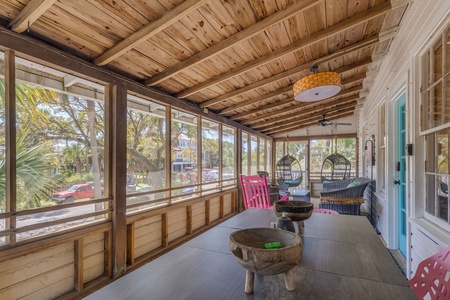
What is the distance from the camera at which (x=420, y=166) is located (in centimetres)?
192

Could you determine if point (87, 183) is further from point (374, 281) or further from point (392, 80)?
point (392, 80)

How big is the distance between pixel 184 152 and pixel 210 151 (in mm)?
954

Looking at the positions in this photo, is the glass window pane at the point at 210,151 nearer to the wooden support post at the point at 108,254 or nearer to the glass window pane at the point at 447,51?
the wooden support post at the point at 108,254

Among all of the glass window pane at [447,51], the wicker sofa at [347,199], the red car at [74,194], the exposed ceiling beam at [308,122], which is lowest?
the wicker sofa at [347,199]

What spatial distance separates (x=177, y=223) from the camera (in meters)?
3.66

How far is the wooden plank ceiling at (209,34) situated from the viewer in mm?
1790

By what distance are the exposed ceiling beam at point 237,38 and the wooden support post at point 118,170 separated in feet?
1.75

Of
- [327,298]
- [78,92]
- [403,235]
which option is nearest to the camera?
[327,298]

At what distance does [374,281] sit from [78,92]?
2.74 meters

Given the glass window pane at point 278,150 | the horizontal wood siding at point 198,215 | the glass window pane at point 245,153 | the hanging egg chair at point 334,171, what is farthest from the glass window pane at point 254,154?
the horizontal wood siding at point 198,215

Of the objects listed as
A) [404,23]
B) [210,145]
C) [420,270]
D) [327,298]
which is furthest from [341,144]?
[327,298]

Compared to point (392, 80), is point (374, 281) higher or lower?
lower

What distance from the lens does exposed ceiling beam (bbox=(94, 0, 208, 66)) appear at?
5.78ft

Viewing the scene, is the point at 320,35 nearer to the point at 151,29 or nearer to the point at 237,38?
the point at 237,38
